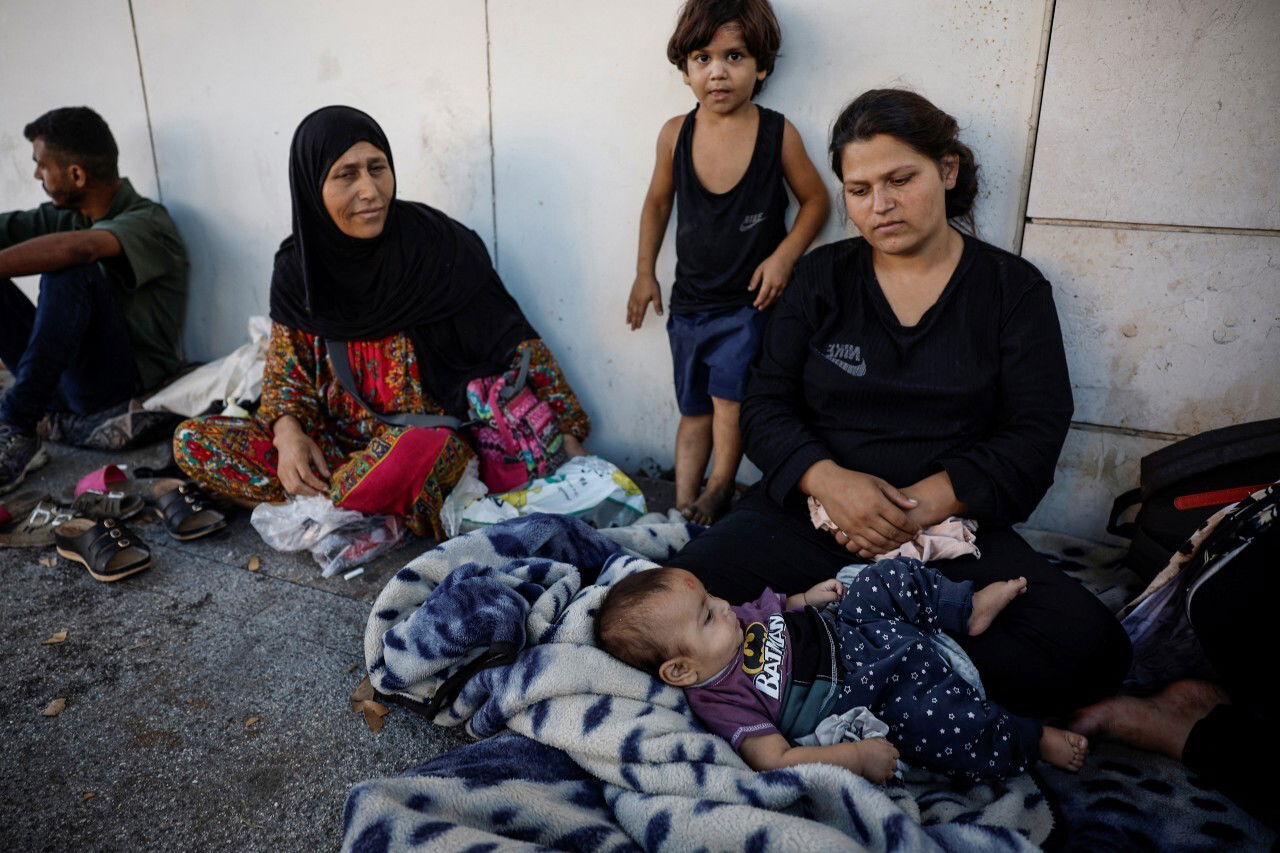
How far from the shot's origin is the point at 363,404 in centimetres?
305

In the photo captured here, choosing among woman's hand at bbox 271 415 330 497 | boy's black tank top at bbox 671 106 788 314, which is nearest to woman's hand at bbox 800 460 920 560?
boy's black tank top at bbox 671 106 788 314

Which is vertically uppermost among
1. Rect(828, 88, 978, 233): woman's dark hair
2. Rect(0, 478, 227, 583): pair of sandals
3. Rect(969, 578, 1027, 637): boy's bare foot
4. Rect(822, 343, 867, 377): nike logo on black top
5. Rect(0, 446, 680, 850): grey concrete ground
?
Rect(828, 88, 978, 233): woman's dark hair

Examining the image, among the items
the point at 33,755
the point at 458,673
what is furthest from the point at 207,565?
the point at 458,673

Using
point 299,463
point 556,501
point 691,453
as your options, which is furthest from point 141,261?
point 691,453

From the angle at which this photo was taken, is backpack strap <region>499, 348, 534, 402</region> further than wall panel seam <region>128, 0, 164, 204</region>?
No

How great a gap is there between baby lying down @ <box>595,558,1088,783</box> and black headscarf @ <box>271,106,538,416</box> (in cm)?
155

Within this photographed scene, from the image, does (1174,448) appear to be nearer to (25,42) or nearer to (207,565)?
(207,565)

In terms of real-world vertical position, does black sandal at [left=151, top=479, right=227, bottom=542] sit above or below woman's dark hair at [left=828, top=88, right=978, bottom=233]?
below

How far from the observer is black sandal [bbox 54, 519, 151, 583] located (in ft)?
9.02

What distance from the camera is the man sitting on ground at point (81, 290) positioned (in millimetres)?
3625

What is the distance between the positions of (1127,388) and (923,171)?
1.14 m

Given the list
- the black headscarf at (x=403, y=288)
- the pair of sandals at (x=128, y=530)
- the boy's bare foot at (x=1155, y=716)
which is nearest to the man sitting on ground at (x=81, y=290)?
the pair of sandals at (x=128, y=530)

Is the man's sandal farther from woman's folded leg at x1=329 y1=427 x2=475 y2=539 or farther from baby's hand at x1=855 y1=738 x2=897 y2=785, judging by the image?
baby's hand at x1=855 y1=738 x2=897 y2=785

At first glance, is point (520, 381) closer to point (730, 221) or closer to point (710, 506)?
point (710, 506)
